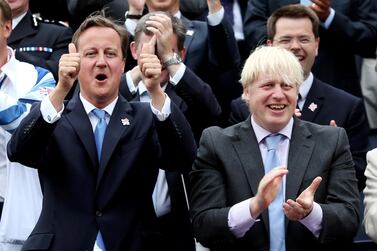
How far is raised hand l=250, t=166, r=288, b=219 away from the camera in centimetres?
550

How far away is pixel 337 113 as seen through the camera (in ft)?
23.4

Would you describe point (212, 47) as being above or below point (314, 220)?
below

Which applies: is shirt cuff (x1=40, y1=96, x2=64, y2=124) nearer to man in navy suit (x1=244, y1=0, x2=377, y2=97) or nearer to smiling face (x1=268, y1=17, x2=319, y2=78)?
smiling face (x1=268, y1=17, x2=319, y2=78)

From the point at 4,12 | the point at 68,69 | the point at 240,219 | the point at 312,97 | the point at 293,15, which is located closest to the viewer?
the point at 240,219

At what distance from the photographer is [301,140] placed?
19.7 ft

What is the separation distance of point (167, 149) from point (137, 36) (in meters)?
1.54

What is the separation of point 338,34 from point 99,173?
3.08 metres

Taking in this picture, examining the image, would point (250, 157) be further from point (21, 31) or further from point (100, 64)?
point (21, 31)

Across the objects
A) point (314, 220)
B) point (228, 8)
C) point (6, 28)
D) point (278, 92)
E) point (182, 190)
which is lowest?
point (182, 190)

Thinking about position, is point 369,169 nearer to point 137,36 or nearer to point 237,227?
point 237,227

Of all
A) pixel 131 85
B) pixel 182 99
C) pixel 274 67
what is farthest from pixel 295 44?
pixel 274 67

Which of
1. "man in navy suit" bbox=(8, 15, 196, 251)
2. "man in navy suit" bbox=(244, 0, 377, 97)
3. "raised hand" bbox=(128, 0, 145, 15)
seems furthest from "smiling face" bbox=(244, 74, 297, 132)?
"man in navy suit" bbox=(244, 0, 377, 97)

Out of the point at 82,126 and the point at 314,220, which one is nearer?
the point at 314,220

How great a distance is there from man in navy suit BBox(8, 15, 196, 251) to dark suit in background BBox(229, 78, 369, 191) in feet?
3.60
